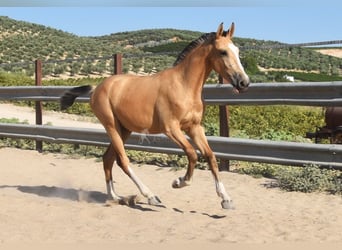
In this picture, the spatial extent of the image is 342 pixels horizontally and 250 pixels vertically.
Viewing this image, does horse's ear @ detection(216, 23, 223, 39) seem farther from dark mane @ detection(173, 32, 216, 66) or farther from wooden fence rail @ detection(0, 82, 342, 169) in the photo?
wooden fence rail @ detection(0, 82, 342, 169)

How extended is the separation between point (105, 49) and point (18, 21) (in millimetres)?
21583

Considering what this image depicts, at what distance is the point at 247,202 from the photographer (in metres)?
6.59

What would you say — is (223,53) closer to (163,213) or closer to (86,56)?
(163,213)

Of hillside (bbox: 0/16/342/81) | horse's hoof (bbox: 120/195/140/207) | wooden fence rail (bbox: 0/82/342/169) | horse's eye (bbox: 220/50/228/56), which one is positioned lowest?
horse's hoof (bbox: 120/195/140/207)

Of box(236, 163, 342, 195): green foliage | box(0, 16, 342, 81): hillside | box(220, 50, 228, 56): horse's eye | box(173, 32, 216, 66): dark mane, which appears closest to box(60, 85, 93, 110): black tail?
box(173, 32, 216, 66): dark mane

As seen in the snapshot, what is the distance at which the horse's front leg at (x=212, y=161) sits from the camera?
239 inches

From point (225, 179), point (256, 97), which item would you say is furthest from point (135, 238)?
point (256, 97)

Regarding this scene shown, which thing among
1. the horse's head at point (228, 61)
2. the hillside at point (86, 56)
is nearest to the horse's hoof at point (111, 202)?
the horse's head at point (228, 61)

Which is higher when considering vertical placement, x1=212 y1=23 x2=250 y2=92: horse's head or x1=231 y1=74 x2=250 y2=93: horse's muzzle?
x1=212 y1=23 x2=250 y2=92: horse's head

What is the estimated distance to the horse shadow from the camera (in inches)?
277

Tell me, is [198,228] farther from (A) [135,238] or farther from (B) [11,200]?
(B) [11,200]

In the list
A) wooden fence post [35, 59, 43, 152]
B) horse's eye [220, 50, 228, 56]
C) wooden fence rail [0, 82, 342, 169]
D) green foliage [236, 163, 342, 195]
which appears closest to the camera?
horse's eye [220, 50, 228, 56]

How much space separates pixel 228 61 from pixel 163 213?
175 centimetres

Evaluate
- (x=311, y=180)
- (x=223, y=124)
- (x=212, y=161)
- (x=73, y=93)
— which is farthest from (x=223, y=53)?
(x=223, y=124)
